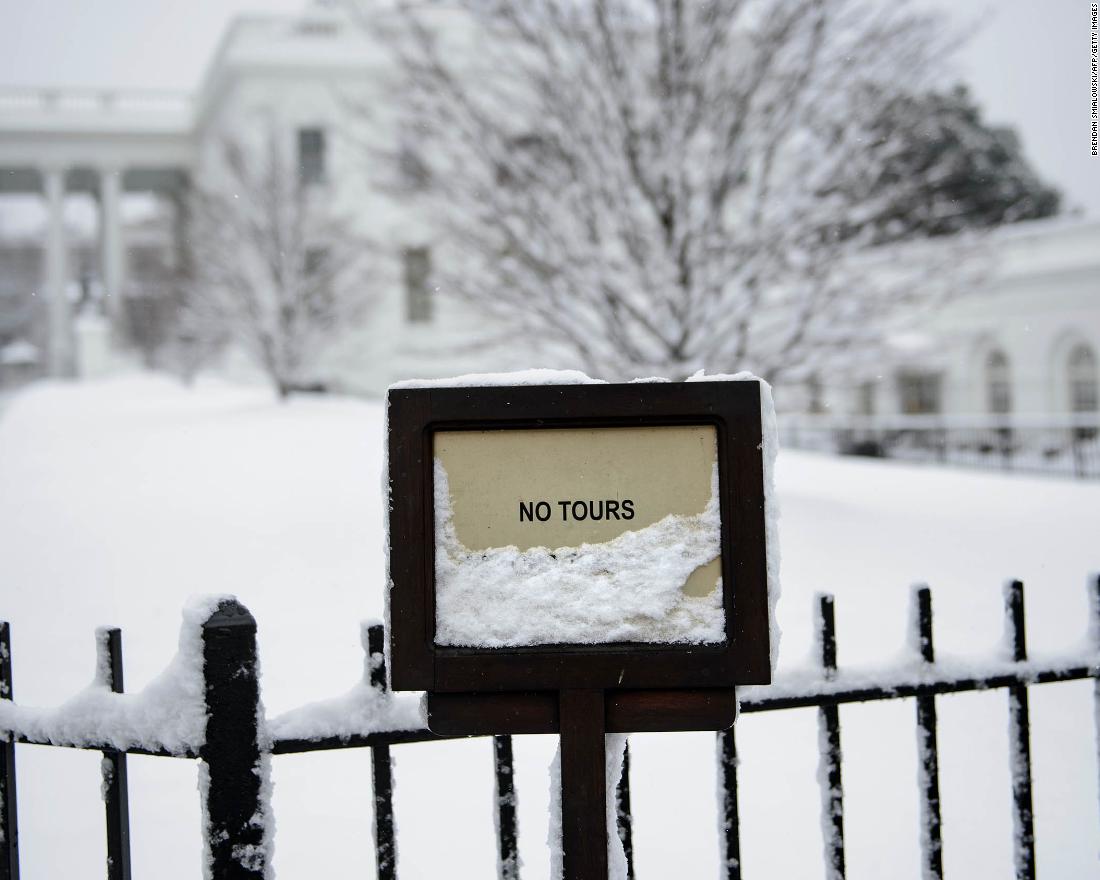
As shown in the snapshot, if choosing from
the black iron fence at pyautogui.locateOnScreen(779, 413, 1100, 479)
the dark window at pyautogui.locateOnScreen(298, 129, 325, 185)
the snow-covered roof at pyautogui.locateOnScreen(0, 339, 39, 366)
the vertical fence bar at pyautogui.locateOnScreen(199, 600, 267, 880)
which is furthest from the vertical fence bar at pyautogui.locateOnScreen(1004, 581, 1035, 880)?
the snow-covered roof at pyautogui.locateOnScreen(0, 339, 39, 366)

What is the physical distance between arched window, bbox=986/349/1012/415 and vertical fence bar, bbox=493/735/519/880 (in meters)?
29.7

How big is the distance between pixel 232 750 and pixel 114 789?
0.35 meters

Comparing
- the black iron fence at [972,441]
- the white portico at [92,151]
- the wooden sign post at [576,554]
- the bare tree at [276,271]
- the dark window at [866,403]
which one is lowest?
the wooden sign post at [576,554]

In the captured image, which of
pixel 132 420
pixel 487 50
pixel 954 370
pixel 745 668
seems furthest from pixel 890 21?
pixel 954 370

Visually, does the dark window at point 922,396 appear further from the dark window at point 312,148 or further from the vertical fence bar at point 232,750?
the vertical fence bar at point 232,750

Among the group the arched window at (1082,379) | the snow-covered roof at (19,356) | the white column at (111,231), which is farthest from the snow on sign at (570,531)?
the snow-covered roof at (19,356)

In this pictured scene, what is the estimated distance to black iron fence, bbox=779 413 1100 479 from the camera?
61.0ft

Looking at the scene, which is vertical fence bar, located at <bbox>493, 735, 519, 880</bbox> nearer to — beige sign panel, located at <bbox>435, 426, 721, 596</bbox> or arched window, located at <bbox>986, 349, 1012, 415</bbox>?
beige sign panel, located at <bbox>435, 426, 721, 596</bbox>

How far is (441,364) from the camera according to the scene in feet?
93.0

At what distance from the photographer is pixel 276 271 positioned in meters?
19.0

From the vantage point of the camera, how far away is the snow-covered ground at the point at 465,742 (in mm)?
3217

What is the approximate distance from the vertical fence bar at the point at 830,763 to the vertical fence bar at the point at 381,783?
934 millimetres

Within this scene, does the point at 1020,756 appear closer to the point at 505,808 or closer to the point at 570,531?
the point at 505,808

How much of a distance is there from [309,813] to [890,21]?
6676 mm
